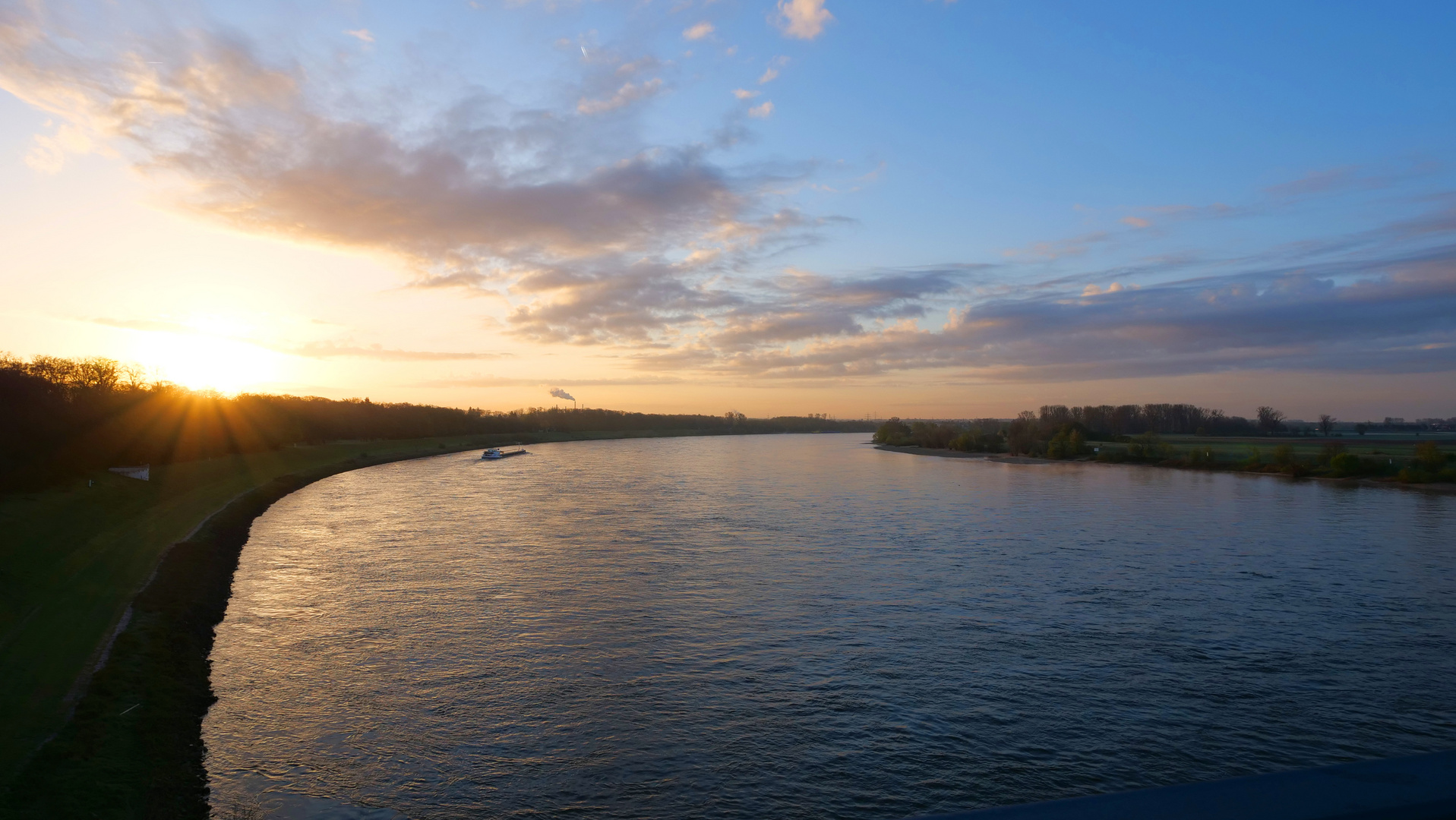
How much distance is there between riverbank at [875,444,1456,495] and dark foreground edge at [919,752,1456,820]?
59.4 meters

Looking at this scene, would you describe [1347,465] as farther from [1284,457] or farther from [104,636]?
[104,636]

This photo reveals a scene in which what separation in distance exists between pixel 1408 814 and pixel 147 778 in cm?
1167

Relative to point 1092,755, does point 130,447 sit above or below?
above

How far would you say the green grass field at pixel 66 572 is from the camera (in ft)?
34.3

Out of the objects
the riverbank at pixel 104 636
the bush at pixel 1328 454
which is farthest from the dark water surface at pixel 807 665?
the bush at pixel 1328 454

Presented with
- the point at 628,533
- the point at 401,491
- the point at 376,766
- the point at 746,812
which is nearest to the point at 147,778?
the point at 376,766

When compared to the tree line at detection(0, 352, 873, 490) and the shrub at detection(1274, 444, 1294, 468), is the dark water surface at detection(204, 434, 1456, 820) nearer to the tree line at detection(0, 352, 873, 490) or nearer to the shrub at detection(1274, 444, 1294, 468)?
the tree line at detection(0, 352, 873, 490)

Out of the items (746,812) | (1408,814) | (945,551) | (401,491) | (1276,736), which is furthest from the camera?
(401,491)

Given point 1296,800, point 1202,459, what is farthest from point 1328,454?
point 1296,800

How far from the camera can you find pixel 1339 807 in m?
2.00

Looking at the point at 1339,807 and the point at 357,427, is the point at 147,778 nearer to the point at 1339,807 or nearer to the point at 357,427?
the point at 1339,807

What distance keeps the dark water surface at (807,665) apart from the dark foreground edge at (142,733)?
16.7 inches

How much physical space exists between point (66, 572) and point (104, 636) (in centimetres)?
468

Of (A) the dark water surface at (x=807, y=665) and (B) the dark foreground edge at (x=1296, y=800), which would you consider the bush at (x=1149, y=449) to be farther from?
(B) the dark foreground edge at (x=1296, y=800)
